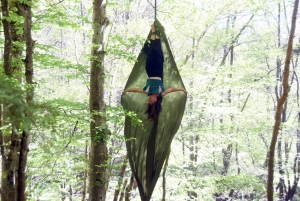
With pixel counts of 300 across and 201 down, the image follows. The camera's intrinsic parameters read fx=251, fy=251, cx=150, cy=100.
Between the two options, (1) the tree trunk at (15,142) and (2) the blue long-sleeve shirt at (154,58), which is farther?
(2) the blue long-sleeve shirt at (154,58)

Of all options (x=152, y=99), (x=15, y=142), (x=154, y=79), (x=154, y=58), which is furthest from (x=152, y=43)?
(x=15, y=142)


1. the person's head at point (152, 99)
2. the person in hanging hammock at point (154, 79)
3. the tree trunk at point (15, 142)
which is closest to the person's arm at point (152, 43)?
the person in hanging hammock at point (154, 79)

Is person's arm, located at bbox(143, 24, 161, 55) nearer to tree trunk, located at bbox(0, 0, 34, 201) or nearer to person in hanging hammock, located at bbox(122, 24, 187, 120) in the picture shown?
person in hanging hammock, located at bbox(122, 24, 187, 120)

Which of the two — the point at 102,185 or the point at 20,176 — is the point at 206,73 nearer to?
the point at 102,185

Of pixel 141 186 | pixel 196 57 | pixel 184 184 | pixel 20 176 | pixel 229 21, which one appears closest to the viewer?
pixel 20 176

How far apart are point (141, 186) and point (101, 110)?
2.58 ft

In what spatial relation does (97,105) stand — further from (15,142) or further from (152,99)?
(15,142)

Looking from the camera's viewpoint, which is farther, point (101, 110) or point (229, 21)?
point (229, 21)

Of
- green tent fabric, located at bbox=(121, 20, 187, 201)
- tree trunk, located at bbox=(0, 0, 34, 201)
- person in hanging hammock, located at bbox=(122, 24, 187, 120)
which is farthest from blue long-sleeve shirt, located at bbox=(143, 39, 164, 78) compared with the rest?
tree trunk, located at bbox=(0, 0, 34, 201)

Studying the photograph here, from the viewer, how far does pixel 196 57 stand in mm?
6367

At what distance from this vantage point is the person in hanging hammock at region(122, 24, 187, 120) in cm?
222

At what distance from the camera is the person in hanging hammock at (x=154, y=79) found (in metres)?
2.22

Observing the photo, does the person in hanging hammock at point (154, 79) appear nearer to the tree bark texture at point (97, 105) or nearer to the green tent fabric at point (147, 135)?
the green tent fabric at point (147, 135)

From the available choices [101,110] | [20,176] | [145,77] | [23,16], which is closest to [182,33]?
[145,77]
